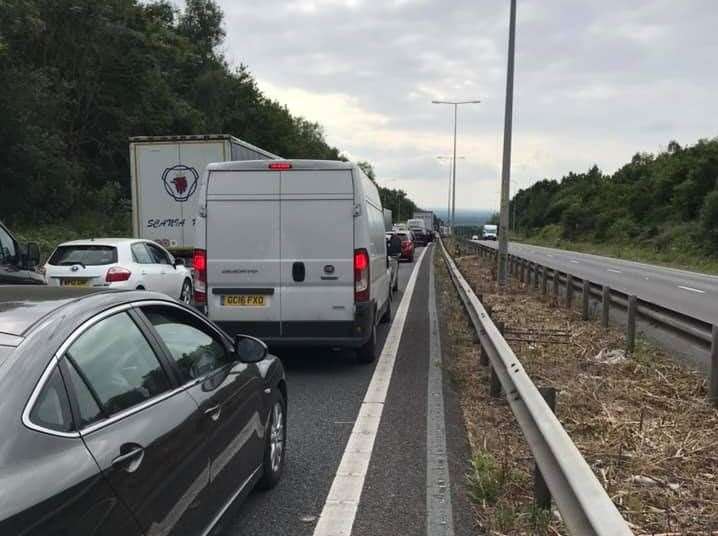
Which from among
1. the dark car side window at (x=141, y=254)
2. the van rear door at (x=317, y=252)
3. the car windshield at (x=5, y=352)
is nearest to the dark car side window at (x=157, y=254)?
the dark car side window at (x=141, y=254)

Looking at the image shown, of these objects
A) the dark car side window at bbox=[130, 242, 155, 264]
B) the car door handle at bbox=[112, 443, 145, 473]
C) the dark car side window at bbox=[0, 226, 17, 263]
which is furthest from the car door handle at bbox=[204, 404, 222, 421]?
the dark car side window at bbox=[130, 242, 155, 264]

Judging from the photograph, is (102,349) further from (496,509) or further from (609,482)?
(609,482)

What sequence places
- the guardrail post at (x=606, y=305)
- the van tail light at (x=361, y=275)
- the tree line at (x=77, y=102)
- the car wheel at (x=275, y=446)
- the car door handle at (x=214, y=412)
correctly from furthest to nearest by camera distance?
the tree line at (x=77, y=102)
the guardrail post at (x=606, y=305)
the van tail light at (x=361, y=275)
the car wheel at (x=275, y=446)
the car door handle at (x=214, y=412)

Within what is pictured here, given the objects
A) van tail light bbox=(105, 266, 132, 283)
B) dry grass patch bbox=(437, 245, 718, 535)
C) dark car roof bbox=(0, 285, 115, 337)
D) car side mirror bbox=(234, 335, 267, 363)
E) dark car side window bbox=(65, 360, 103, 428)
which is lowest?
dry grass patch bbox=(437, 245, 718, 535)

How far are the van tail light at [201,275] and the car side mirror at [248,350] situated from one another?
13.2ft

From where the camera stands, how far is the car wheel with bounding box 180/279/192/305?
13.7 m

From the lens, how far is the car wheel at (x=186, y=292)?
1370cm

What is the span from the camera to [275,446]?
455cm

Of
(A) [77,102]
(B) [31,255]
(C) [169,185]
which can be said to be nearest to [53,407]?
(B) [31,255]

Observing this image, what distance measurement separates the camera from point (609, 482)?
436 cm

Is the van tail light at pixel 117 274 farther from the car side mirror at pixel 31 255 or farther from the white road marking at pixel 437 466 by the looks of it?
the white road marking at pixel 437 466

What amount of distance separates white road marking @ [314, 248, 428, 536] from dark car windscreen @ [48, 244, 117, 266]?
18.0ft

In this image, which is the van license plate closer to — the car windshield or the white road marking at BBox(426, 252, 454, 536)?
the white road marking at BBox(426, 252, 454, 536)

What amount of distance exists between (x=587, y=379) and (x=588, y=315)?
4.53m
